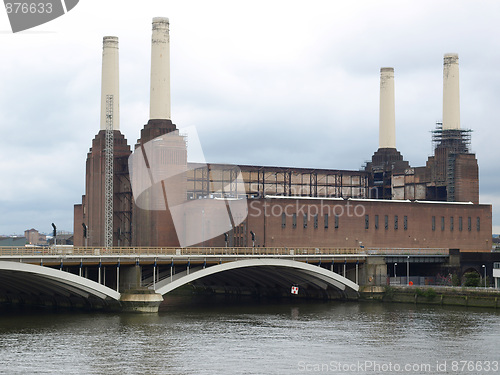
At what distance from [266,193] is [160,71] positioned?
28668mm

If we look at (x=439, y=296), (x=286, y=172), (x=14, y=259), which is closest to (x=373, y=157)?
(x=286, y=172)

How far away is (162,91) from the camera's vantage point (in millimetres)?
115188

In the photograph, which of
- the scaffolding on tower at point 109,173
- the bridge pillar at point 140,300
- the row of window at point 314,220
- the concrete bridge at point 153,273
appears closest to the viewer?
the concrete bridge at point 153,273

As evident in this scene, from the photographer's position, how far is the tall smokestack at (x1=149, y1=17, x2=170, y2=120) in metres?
114

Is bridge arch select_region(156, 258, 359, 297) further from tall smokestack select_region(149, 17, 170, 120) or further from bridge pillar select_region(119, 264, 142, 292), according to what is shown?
tall smokestack select_region(149, 17, 170, 120)

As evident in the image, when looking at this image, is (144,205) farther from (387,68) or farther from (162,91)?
(387,68)

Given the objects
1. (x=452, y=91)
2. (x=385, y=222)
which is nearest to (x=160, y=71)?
(x=385, y=222)

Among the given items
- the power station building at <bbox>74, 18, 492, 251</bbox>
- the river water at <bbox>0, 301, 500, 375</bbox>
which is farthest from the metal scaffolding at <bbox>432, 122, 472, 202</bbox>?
the river water at <bbox>0, 301, 500, 375</bbox>

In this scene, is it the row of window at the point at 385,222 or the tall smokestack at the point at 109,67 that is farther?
the tall smokestack at the point at 109,67

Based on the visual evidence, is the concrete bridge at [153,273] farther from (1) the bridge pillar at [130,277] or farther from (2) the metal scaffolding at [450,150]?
(2) the metal scaffolding at [450,150]

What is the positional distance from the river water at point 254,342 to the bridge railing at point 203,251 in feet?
18.7

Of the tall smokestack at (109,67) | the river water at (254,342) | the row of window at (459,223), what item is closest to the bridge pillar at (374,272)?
the river water at (254,342)

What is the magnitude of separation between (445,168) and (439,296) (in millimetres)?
42751

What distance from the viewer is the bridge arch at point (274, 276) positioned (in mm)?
84000
